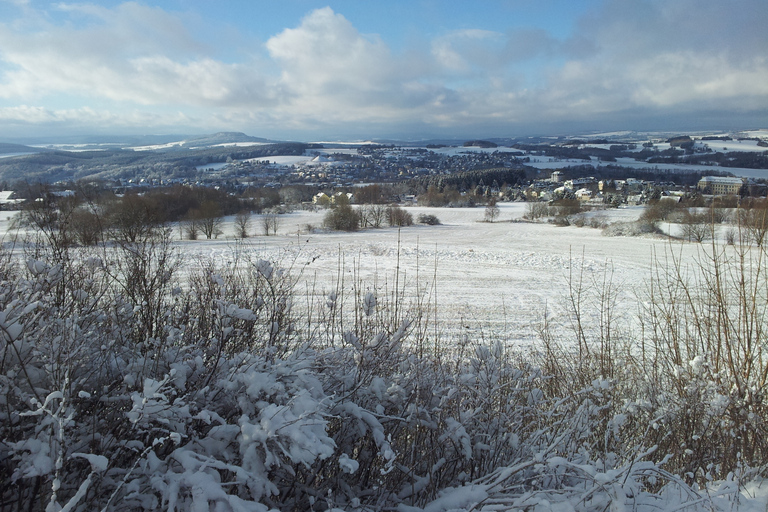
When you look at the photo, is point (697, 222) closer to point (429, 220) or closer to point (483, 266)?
point (483, 266)

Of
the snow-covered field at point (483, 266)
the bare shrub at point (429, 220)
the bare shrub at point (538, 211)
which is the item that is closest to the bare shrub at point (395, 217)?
the bare shrub at point (429, 220)

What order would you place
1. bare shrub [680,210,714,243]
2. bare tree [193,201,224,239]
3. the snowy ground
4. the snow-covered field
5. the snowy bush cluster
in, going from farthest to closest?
bare tree [193,201,224,239] → bare shrub [680,210,714,243] → the snow-covered field → the snowy ground → the snowy bush cluster

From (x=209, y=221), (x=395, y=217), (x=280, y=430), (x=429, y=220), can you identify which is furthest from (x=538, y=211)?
(x=280, y=430)

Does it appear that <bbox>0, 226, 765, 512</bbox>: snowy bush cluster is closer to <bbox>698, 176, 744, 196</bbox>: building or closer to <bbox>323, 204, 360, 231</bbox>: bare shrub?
<bbox>698, 176, 744, 196</bbox>: building

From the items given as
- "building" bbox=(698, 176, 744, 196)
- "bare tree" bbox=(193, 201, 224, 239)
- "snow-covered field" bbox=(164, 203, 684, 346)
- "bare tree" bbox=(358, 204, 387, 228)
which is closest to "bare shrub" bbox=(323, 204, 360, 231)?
"bare tree" bbox=(358, 204, 387, 228)

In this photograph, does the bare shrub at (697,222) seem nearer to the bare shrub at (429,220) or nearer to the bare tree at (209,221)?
the bare shrub at (429,220)

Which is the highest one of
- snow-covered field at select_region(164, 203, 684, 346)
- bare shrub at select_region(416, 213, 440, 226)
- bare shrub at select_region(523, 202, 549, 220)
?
bare shrub at select_region(523, 202, 549, 220)

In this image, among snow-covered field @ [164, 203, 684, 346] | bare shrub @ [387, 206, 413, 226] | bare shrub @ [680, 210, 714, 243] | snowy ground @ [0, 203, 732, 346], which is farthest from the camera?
bare shrub @ [387, 206, 413, 226]

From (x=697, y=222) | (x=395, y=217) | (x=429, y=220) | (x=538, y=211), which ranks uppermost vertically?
(x=697, y=222)

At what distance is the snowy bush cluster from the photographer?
53.5 inches

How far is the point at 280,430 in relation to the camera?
1.40 metres

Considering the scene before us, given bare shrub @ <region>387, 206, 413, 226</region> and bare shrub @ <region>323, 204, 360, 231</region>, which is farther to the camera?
bare shrub @ <region>387, 206, 413, 226</region>

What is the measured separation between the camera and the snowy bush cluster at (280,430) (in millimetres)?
1359

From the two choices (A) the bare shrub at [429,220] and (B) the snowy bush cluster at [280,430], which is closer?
(B) the snowy bush cluster at [280,430]
